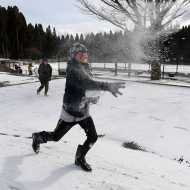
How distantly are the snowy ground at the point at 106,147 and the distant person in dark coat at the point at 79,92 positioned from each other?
0.45 metres

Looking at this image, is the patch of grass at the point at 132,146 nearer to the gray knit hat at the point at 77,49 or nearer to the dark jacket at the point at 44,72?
the gray knit hat at the point at 77,49

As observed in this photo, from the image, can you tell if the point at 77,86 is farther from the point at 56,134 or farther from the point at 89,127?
the point at 56,134

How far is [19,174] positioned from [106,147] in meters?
1.98

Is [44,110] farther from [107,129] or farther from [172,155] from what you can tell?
[172,155]

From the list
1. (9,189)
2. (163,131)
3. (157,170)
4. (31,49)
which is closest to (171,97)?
(163,131)

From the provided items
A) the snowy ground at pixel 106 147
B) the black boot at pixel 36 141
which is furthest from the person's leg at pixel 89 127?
the black boot at pixel 36 141

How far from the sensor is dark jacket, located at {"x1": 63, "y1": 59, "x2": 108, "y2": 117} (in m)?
3.93

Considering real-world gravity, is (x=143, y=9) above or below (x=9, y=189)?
above

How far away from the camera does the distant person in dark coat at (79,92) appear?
3.96 m

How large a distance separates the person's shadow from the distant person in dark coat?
29 cm

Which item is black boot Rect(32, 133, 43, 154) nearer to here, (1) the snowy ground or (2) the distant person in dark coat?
(1) the snowy ground

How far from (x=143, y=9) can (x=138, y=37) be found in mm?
2653

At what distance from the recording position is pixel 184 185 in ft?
13.6

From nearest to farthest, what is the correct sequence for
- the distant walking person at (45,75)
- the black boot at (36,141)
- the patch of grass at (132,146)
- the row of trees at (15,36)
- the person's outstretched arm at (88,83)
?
1. the person's outstretched arm at (88,83)
2. the black boot at (36,141)
3. the patch of grass at (132,146)
4. the distant walking person at (45,75)
5. the row of trees at (15,36)
